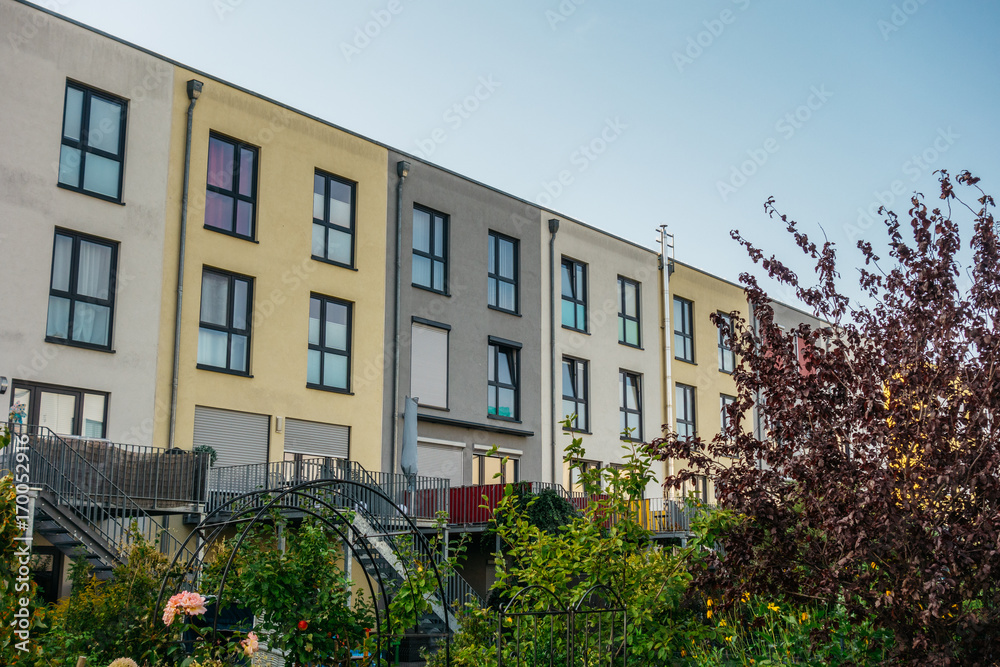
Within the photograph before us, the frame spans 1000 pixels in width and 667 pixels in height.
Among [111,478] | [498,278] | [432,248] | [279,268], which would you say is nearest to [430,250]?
[432,248]

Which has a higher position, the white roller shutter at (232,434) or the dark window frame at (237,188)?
the dark window frame at (237,188)

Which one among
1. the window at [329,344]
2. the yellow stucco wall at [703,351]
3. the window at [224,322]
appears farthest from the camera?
the yellow stucco wall at [703,351]

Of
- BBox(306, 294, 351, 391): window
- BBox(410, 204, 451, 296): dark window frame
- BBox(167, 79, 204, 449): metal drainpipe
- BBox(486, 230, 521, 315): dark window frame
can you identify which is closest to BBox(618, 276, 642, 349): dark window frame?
BBox(486, 230, 521, 315): dark window frame

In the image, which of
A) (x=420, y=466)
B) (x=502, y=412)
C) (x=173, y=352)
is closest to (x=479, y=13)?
(x=173, y=352)

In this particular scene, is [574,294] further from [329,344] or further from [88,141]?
[88,141]

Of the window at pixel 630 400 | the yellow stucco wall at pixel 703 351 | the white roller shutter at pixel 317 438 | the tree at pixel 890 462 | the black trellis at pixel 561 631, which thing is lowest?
the black trellis at pixel 561 631

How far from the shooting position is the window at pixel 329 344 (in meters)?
22.2

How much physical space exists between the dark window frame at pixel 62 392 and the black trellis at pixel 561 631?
466 inches

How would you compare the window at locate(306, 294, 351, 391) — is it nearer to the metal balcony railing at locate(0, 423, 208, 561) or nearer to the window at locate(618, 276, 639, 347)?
the metal balcony railing at locate(0, 423, 208, 561)

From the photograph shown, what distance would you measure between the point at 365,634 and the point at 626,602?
103 inches

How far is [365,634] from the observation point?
9016mm

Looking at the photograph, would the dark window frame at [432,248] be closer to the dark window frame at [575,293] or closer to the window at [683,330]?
the dark window frame at [575,293]

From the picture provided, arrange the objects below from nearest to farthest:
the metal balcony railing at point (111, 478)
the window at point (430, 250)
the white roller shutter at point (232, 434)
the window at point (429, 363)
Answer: the metal balcony railing at point (111, 478), the white roller shutter at point (232, 434), the window at point (429, 363), the window at point (430, 250)

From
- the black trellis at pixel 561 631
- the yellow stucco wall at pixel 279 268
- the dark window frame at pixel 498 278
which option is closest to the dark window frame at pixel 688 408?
the dark window frame at pixel 498 278
